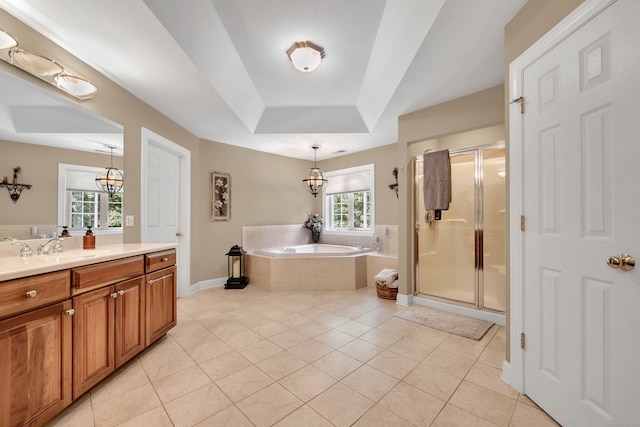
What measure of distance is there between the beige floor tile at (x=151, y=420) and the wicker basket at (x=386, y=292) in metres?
2.72

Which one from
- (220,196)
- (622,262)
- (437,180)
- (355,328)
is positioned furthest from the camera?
(220,196)

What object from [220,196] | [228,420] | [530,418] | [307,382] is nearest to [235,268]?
[220,196]

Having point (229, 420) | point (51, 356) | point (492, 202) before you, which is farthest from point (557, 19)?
point (51, 356)

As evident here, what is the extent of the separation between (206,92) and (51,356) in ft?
7.96

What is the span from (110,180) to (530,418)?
3.59m

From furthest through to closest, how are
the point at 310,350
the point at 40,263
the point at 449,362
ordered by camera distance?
the point at 310,350
the point at 449,362
the point at 40,263

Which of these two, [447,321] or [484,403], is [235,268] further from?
[484,403]

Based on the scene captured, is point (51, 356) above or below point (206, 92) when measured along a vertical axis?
below

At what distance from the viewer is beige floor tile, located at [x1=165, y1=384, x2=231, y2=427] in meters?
1.43

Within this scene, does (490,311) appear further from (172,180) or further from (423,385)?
(172,180)

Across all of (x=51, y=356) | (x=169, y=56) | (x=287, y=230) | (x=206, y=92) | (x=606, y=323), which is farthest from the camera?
(x=287, y=230)

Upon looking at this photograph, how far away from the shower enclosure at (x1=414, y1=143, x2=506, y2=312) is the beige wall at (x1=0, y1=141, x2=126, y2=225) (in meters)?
3.54

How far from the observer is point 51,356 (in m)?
1.33

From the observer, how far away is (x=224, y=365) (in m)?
1.95
